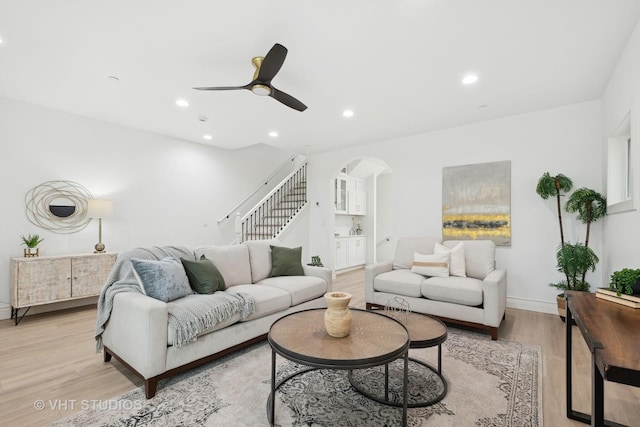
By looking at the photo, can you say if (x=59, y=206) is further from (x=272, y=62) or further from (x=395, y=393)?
(x=395, y=393)

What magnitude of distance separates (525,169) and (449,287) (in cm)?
211

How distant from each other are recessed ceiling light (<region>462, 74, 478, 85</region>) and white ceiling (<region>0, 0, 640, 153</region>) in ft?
0.32

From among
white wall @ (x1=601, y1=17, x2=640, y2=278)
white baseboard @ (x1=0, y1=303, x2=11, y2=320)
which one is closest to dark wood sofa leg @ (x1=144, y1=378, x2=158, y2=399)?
white baseboard @ (x1=0, y1=303, x2=11, y2=320)

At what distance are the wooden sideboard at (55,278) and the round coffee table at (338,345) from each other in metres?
3.37

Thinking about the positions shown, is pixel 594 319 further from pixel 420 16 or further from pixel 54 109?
pixel 54 109

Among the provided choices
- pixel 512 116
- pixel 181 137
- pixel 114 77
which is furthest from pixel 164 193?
pixel 512 116

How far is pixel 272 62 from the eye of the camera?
2.32m

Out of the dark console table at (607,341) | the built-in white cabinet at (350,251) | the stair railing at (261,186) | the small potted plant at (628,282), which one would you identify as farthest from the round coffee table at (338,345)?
the built-in white cabinet at (350,251)

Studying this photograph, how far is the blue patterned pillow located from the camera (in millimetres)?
2375

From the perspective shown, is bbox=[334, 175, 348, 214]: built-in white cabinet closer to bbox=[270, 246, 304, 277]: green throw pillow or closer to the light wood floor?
bbox=[270, 246, 304, 277]: green throw pillow

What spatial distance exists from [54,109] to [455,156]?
226 inches

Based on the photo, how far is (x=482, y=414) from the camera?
1.86 m
